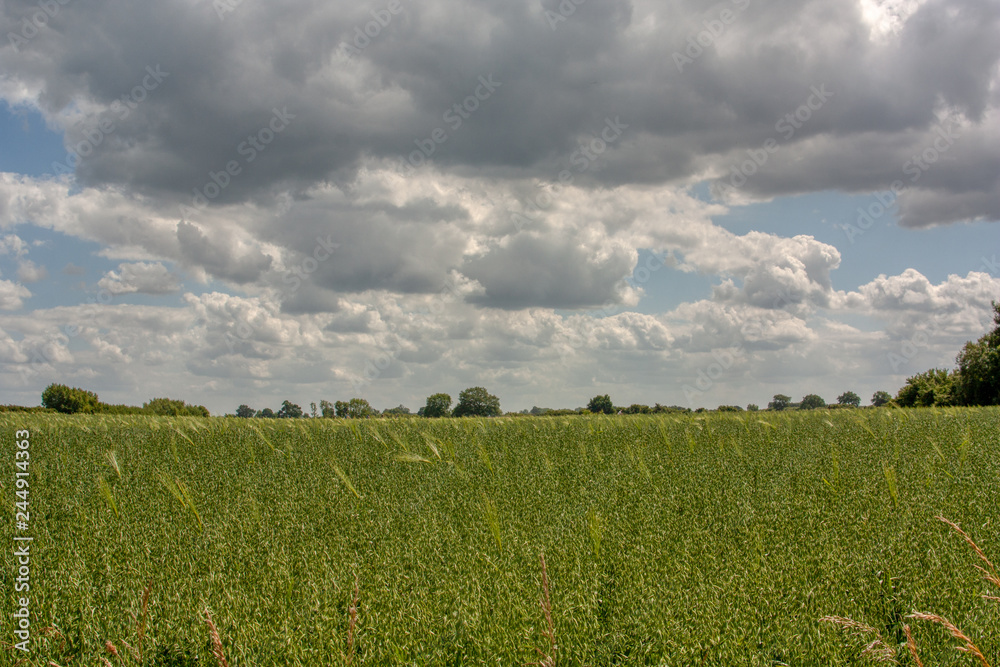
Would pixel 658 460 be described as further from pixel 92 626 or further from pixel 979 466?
pixel 92 626

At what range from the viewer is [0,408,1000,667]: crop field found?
220 cm

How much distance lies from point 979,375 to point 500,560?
3884cm

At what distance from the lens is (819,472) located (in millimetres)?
4949

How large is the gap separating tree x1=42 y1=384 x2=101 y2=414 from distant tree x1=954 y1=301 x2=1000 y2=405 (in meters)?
44.8

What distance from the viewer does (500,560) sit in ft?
9.34

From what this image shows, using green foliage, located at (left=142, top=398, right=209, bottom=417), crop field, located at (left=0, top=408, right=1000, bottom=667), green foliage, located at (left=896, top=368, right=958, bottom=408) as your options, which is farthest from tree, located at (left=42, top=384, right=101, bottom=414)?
green foliage, located at (left=896, top=368, right=958, bottom=408)

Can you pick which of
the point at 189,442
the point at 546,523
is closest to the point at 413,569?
the point at 546,523

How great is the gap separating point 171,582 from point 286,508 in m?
1.04

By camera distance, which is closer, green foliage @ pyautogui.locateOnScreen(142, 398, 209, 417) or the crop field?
the crop field

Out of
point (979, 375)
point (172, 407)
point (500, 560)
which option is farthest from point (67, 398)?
point (979, 375)

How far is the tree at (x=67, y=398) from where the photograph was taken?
26609 millimetres

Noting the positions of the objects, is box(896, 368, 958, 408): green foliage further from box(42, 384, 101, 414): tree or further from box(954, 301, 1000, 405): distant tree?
box(42, 384, 101, 414): tree

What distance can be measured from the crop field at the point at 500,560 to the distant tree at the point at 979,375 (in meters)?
33.7

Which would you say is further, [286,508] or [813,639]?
[286,508]
